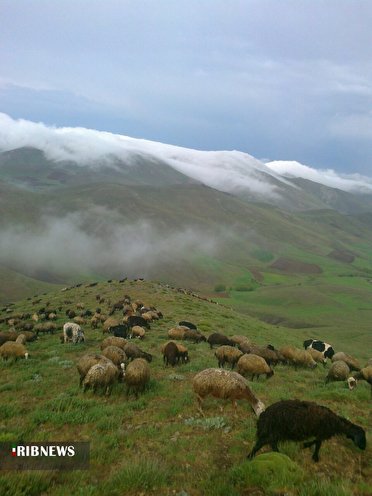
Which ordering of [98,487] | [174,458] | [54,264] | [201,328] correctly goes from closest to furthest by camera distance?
[98,487], [174,458], [201,328], [54,264]

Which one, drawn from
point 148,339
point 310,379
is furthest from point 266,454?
point 148,339

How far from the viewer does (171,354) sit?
19.8 m

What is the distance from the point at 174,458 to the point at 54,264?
202715 mm

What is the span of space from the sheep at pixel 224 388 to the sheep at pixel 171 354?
6.88 metres

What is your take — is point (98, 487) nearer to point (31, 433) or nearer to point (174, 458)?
point (174, 458)

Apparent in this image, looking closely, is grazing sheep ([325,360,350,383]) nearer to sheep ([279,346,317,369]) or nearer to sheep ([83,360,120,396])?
sheep ([279,346,317,369])

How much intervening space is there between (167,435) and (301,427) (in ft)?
13.3

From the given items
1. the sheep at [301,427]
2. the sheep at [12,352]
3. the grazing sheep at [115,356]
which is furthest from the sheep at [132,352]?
the sheep at [301,427]

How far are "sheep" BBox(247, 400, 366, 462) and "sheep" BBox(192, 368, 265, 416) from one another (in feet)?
8.07

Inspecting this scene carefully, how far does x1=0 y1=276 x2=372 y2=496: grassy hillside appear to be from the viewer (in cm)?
799

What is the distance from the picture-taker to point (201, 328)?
35.3 m

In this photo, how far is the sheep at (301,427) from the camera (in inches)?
381

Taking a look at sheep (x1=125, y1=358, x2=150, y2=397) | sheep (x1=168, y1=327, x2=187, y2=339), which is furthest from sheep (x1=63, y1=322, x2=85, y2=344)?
sheep (x1=125, y1=358, x2=150, y2=397)

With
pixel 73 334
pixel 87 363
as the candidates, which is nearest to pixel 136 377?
pixel 87 363
